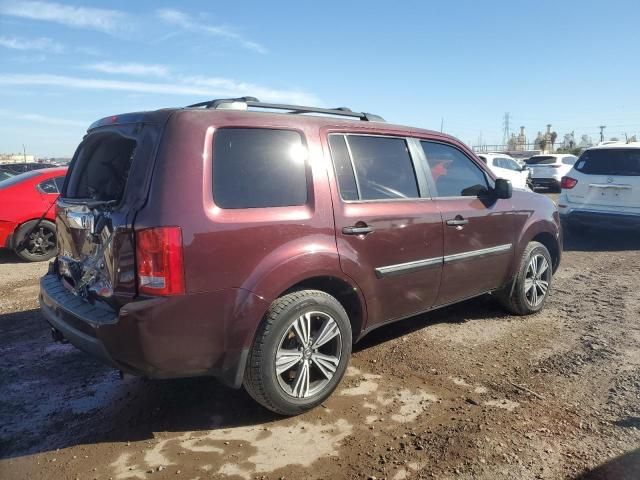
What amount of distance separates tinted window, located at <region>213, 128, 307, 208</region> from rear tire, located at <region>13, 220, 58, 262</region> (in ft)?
19.4

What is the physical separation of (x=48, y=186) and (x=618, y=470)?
8.46 meters

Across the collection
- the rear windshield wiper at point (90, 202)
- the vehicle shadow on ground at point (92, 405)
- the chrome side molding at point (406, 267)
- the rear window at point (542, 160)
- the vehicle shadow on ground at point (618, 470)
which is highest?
the rear window at point (542, 160)

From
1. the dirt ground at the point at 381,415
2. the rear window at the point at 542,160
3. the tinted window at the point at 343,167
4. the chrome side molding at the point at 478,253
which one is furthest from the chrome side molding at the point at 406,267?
the rear window at the point at 542,160

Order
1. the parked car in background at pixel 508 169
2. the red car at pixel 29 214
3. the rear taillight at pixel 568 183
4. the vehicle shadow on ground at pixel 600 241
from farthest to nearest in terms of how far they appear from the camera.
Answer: the parked car in background at pixel 508 169
the rear taillight at pixel 568 183
the vehicle shadow on ground at pixel 600 241
the red car at pixel 29 214

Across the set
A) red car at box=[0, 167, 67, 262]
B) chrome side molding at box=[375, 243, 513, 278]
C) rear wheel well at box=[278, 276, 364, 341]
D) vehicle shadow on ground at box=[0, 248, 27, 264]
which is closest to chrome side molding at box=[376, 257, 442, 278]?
chrome side molding at box=[375, 243, 513, 278]

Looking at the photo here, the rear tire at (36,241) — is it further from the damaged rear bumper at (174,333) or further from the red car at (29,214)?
the damaged rear bumper at (174,333)

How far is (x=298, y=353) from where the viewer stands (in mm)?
3207

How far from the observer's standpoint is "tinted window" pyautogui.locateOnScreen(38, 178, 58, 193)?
8.28 meters

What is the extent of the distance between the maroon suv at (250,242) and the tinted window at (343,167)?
0.03 ft

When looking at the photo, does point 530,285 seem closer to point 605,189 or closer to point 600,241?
point 605,189

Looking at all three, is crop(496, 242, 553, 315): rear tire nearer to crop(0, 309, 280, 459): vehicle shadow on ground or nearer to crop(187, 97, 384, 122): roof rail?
crop(187, 97, 384, 122): roof rail

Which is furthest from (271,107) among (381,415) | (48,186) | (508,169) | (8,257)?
(508,169)

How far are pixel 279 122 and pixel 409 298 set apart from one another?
164 centimetres

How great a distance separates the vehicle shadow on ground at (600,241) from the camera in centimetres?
880
